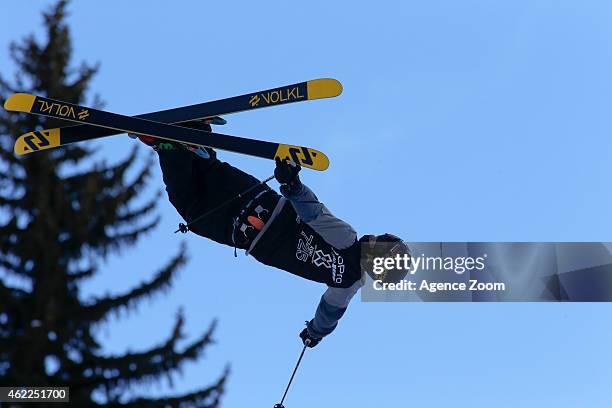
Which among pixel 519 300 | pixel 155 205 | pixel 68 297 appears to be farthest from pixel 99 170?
pixel 519 300

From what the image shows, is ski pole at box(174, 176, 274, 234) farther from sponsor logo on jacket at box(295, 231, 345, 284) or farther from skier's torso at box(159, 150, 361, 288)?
sponsor logo on jacket at box(295, 231, 345, 284)

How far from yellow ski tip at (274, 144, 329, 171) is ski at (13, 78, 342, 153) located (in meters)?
0.64

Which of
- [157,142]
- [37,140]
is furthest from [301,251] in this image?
[37,140]

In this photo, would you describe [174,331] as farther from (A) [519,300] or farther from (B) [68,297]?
(A) [519,300]

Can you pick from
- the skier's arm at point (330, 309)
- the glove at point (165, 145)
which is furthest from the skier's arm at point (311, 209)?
the glove at point (165, 145)

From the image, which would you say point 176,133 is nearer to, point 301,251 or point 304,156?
point 304,156

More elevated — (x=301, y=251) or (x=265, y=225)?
(x=265, y=225)

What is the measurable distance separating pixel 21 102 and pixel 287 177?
245 centimetres

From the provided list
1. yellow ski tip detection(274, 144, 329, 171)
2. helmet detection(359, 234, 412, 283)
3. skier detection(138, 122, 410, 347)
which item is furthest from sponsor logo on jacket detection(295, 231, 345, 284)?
yellow ski tip detection(274, 144, 329, 171)

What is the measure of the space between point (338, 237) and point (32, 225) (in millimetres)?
3199

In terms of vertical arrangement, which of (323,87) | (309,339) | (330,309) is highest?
(323,87)

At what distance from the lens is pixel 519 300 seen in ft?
27.7

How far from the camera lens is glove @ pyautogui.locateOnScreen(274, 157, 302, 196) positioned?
7.55 meters

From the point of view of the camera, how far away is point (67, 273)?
9.34 metres
